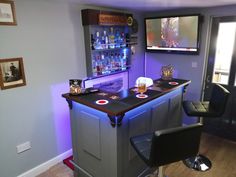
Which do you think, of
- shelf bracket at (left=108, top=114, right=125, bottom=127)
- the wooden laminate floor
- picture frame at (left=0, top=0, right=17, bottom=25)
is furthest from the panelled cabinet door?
picture frame at (left=0, top=0, right=17, bottom=25)

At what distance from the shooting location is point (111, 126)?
6.15 feet

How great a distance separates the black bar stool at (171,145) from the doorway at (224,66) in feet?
6.45

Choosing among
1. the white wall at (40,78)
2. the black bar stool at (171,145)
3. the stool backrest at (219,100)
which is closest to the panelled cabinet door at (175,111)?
the stool backrest at (219,100)

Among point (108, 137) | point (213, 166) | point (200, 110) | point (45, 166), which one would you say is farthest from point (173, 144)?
point (45, 166)

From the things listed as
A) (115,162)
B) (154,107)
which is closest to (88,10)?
(154,107)

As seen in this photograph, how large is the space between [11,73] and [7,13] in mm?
662

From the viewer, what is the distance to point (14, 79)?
2254mm

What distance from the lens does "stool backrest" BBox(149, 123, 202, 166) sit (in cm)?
153

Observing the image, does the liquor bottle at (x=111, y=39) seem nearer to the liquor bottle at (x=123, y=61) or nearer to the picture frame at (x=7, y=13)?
the liquor bottle at (x=123, y=61)

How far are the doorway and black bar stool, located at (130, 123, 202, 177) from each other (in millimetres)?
1966

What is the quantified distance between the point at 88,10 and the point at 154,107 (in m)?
1.64

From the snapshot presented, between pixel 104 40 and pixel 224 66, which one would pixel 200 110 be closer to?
pixel 224 66

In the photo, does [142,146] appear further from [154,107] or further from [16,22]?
[16,22]

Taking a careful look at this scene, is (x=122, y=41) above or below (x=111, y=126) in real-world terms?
above
